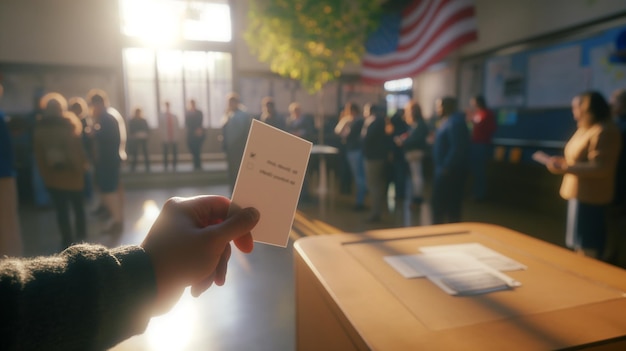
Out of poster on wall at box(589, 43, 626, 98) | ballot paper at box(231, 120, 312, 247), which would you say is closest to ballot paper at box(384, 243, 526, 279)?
ballot paper at box(231, 120, 312, 247)

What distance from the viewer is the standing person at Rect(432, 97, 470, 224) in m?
3.14

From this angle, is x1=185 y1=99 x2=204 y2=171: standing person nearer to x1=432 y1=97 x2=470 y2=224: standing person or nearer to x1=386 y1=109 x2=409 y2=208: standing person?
x1=386 y1=109 x2=409 y2=208: standing person

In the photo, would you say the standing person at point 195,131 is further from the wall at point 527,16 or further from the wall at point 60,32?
the wall at point 527,16

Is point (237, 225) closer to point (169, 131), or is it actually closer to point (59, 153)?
point (59, 153)

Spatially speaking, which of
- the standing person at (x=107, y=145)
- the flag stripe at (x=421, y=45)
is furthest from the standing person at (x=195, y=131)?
the standing person at (x=107, y=145)

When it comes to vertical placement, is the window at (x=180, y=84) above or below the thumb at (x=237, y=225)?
above

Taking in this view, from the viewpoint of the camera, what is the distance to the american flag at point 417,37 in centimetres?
489

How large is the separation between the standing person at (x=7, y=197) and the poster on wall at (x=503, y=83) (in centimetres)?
590

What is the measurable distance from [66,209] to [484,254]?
3328mm

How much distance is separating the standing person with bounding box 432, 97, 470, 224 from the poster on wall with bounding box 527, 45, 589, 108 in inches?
97.7

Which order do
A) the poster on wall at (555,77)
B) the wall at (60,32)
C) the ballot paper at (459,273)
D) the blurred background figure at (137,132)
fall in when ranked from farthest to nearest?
the blurred background figure at (137,132), the wall at (60,32), the poster on wall at (555,77), the ballot paper at (459,273)

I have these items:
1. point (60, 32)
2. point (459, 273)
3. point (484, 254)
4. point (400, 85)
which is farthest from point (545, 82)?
point (60, 32)

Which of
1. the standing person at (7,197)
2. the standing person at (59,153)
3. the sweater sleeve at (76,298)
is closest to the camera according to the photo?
the sweater sleeve at (76,298)

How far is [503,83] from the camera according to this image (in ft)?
19.2
